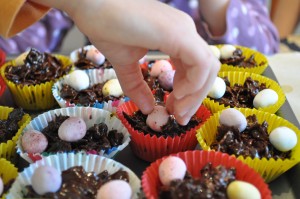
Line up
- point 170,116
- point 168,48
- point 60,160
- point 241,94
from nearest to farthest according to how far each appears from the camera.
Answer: point 168,48, point 60,160, point 170,116, point 241,94

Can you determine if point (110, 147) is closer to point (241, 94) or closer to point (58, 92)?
point (58, 92)

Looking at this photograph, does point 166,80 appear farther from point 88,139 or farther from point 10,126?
point 10,126

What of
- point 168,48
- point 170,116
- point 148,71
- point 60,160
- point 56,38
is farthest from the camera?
point 56,38

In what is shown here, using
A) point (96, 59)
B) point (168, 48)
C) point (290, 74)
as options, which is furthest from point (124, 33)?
point (290, 74)

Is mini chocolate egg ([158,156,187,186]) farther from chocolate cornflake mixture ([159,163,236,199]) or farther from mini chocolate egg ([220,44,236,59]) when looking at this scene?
mini chocolate egg ([220,44,236,59])

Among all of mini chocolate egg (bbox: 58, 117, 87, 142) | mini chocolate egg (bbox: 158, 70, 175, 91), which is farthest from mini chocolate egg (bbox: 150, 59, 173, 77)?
mini chocolate egg (bbox: 58, 117, 87, 142)

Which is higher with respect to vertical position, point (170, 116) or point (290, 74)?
point (170, 116)

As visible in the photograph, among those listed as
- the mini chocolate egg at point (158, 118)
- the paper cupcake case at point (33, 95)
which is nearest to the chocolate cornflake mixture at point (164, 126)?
the mini chocolate egg at point (158, 118)
